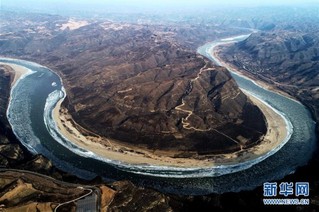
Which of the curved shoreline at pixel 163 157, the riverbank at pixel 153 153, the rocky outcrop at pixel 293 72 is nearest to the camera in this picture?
the curved shoreline at pixel 163 157

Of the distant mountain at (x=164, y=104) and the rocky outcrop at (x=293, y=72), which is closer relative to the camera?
the distant mountain at (x=164, y=104)

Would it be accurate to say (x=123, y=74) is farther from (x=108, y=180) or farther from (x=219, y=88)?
(x=108, y=180)

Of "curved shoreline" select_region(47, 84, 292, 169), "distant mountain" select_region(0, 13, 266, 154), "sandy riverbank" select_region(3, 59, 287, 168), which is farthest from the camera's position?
"distant mountain" select_region(0, 13, 266, 154)

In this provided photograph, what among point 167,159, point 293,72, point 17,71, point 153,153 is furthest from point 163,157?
point 17,71

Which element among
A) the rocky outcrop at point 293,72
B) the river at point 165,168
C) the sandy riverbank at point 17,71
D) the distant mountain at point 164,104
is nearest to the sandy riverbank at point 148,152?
the river at point 165,168

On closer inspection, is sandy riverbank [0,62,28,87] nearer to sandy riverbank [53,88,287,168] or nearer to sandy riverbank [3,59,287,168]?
sandy riverbank [3,59,287,168]

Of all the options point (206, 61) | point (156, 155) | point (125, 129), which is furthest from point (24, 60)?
point (156, 155)

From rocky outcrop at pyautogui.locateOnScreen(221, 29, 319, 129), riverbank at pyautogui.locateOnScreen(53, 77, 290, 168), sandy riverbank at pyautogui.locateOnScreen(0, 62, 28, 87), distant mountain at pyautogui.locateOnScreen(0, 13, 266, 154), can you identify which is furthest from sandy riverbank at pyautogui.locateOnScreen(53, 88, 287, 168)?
sandy riverbank at pyautogui.locateOnScreen(0, 62, 28, 87)

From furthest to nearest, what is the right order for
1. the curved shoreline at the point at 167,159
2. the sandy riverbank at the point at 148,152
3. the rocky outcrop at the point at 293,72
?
1. the rocky outcrop at the point at 293,72
2. the sandy riverbank at the point at 148,152
3. the curved shoreline at the point at 167,159

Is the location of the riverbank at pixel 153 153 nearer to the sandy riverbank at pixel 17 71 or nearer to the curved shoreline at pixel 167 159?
the curved shoreline at pixel 167 159
